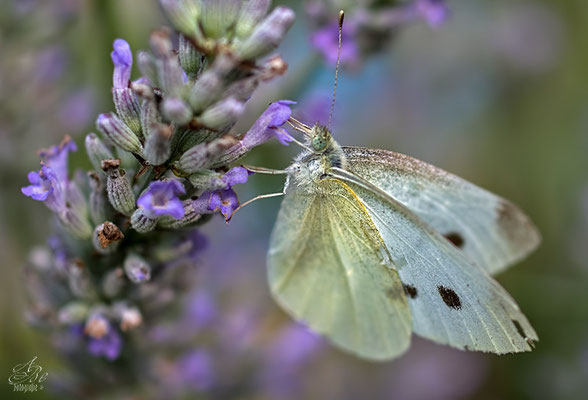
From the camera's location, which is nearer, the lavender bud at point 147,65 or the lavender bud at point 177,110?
the lavender bud at point 177,110

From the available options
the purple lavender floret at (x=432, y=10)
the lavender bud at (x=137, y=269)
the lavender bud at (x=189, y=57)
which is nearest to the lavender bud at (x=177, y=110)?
the lavender bud at (x=189, y=57)

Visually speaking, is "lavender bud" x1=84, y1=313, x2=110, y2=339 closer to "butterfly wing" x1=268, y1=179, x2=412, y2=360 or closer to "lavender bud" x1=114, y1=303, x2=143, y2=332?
"lavender bud" x1=114, y1=303, x2=143, y2=332

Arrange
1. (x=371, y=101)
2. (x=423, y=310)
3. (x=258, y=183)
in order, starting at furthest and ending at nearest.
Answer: (x=371, y=101)
(x=258, y=183)
(x=423, y=310)

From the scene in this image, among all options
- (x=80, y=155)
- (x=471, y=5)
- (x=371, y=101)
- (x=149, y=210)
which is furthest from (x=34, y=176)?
(x=471, y=5)

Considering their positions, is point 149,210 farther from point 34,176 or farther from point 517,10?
point 517,10

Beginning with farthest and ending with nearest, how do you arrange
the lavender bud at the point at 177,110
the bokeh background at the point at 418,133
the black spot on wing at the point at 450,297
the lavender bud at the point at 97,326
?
1. the bokeh background at the point at 418,133
2. the black spot on wing at the point at 450,297
3. the lavender bud at the point at 97,326
4. the lavender bud at the point at 177,110

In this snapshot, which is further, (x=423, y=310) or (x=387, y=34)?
(x=387, y=34)

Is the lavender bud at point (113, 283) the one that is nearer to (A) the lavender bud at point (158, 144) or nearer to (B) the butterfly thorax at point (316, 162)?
(A) the lavender bud at point (158, 144)
